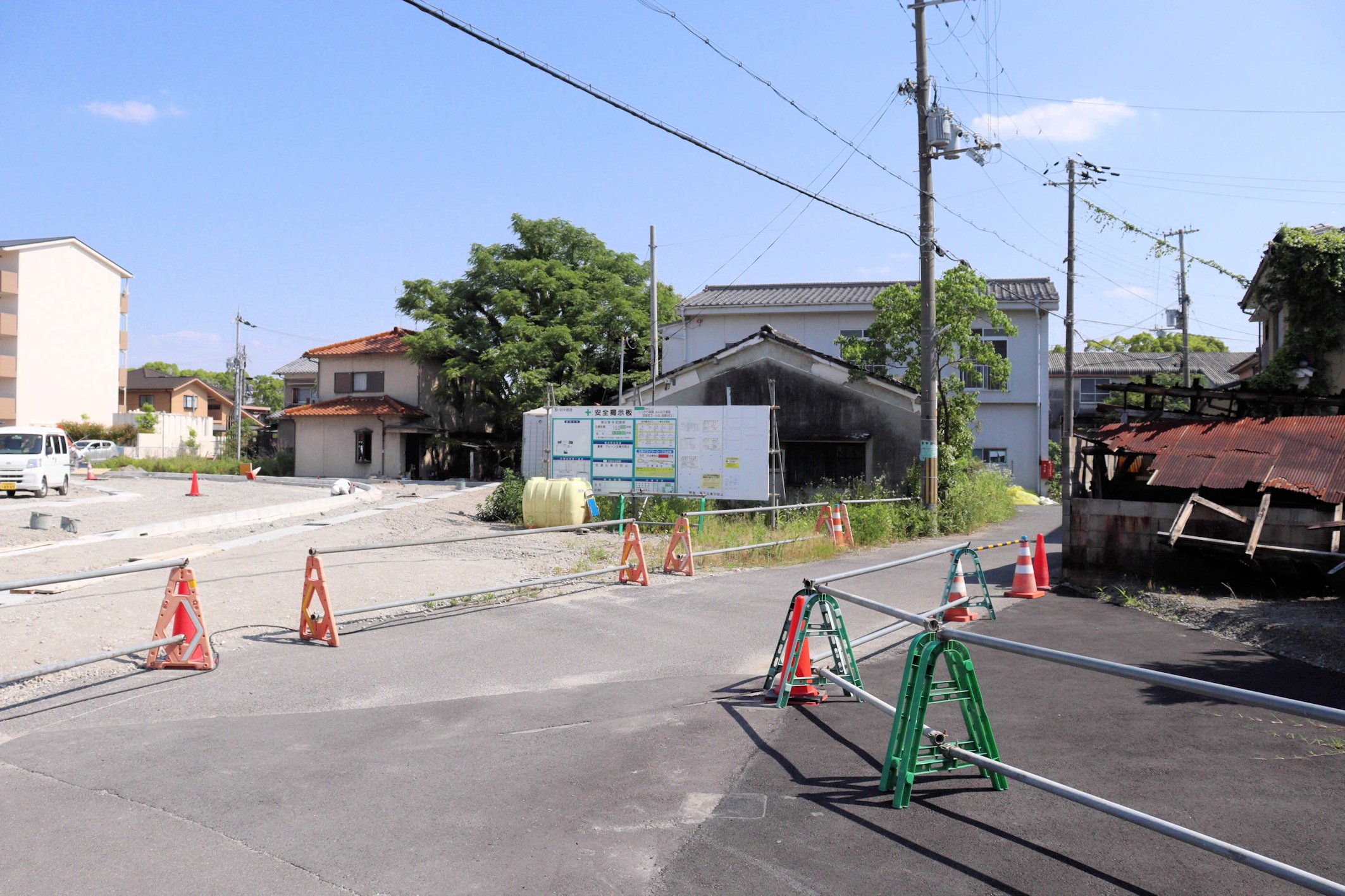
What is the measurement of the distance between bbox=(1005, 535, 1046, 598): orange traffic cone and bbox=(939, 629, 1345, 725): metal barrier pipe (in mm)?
7998

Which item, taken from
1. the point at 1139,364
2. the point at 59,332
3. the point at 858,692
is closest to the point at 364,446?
the point at 59,332

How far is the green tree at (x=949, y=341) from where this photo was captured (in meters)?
22.3

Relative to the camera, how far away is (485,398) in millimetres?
41406

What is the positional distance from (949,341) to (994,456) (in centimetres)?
1531

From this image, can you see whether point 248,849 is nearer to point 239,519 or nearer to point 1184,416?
point 1184,416

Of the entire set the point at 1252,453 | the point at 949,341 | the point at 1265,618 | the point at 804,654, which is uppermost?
the point at 949,341

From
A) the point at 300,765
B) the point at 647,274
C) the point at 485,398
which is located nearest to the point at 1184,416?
the point at 300,765

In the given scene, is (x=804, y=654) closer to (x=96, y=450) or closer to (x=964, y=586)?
(x=964, y=586)

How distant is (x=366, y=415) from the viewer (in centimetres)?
4050

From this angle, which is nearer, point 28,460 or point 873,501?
point 873,501

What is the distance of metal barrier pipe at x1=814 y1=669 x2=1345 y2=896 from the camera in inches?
128

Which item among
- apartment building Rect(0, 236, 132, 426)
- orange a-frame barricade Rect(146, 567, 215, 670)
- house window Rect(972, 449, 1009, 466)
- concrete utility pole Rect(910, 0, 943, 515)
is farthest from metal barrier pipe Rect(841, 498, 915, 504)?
apartment building Rect(0, 236, 132, 426)

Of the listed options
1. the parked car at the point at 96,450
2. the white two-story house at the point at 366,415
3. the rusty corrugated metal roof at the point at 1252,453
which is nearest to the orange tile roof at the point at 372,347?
the white two-story house at the point at 366,415

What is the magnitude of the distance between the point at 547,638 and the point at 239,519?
14282 mm
